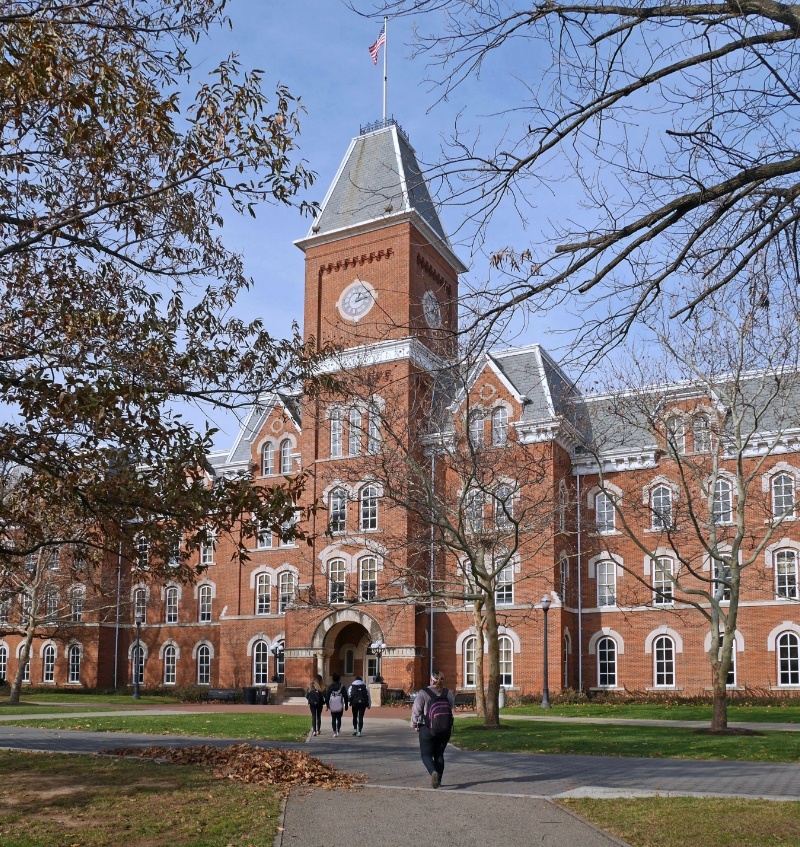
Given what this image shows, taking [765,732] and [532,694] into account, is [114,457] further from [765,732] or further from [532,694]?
[532,694]

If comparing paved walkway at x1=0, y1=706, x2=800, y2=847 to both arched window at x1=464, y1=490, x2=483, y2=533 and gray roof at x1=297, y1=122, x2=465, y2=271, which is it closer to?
arched window at x1=464, y1=490, x2=483, y2=533

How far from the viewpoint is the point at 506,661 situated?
39094 mm

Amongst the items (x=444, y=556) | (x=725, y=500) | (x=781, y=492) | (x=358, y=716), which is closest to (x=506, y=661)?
(x=444, y=556)

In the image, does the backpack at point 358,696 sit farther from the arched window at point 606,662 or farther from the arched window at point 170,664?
the arched window at point 170,664

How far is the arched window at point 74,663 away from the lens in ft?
177

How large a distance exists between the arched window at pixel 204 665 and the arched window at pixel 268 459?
1010cm

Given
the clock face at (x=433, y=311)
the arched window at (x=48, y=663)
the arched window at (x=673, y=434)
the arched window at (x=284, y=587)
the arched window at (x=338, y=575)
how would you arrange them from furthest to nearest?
the arched window at (x=48, y=663)
the arched window at (x=284, y=587)
the arched window at (x=338, y=575)
the arched window at (x=673, y=434)
the clock face at (x=433, y=311)

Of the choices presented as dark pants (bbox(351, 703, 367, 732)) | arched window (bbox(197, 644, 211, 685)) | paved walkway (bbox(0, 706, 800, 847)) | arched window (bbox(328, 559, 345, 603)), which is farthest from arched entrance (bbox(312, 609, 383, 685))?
paved walkway (bbox(0, 706, 800, 847))

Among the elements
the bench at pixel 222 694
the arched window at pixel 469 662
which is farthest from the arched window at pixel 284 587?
the arched window at pixel 469 662

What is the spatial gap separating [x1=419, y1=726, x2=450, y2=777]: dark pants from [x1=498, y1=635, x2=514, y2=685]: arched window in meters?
26.2

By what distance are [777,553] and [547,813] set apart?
29063mm

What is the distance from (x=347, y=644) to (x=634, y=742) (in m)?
25.6

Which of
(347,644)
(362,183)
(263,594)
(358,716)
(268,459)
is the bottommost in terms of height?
(358,716)

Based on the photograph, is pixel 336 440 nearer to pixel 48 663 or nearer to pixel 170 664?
pixel 170 664
